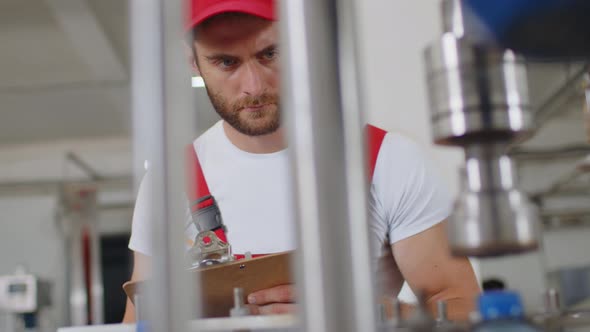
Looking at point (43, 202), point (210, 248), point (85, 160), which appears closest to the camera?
point (210, 248)

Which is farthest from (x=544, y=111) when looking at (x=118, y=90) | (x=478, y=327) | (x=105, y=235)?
(x=478, y=327)

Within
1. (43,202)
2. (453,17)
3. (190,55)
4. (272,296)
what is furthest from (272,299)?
(43,202)

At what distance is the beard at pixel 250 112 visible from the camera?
2.48 ft

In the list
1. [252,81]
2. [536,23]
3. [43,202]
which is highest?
[43,202]

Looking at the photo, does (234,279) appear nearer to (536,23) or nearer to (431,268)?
(431,268)

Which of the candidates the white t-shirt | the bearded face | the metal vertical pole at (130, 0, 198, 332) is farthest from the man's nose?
the metal vertical pole at (130, 0, 198, 332)

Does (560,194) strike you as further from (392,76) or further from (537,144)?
(392,76)

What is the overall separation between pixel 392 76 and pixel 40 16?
2.29 m

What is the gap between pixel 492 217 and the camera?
29 cm

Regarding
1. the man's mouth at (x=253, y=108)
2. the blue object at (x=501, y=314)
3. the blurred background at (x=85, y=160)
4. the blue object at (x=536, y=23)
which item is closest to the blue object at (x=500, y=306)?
the blue object at (x=501, y=314)

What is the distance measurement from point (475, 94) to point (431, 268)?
2.19 feet

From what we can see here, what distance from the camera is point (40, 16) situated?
3.47 metres

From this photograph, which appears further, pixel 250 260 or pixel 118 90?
pixel 118 90

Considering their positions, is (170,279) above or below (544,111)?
below
